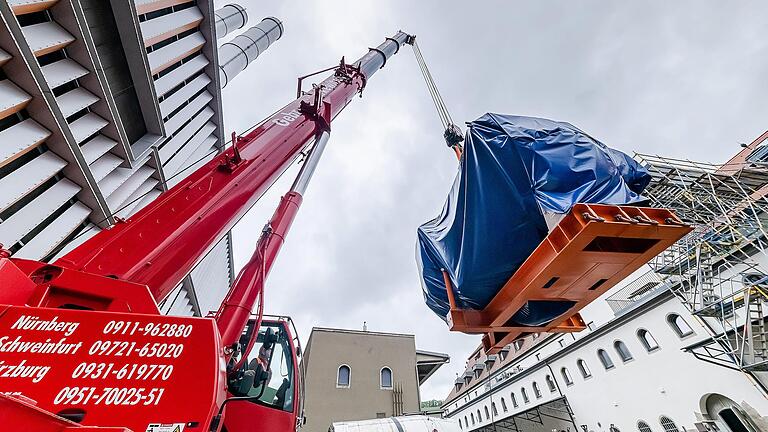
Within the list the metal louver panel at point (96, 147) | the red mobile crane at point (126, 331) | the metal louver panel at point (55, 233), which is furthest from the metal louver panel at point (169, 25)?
the red mobile crane at point (126, 331)

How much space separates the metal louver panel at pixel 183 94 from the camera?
706cm

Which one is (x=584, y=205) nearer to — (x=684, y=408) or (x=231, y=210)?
(x=231, y=210)

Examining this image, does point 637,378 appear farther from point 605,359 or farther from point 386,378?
point 386,378

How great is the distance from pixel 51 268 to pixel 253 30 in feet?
48.8

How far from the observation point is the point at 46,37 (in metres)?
4.11

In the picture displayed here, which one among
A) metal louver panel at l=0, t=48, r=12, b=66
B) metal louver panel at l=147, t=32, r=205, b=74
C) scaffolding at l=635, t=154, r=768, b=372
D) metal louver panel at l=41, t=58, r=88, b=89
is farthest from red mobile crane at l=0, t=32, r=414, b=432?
scaffolding at l=635, t=154, r=768, b=372

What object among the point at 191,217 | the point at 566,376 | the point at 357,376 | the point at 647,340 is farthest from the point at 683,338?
the point at 191,217

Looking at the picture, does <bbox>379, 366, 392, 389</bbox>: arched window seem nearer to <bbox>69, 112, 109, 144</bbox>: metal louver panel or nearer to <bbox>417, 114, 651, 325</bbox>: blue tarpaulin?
<bbox>417, 114, 651, 325</bbox>: blue tarpaulin

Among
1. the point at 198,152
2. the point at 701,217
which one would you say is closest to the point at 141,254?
the point at 198,152

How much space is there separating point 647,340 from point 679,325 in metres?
1.81

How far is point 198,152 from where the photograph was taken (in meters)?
9.04

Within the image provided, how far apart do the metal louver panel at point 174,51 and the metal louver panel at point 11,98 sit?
2635mm

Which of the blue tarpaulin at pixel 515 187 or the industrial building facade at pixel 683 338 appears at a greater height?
the industrial building facade at pixel 683 338

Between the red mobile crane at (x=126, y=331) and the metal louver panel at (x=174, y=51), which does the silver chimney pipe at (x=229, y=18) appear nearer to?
the metal louver panel at (x=174, y=51)
